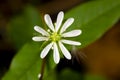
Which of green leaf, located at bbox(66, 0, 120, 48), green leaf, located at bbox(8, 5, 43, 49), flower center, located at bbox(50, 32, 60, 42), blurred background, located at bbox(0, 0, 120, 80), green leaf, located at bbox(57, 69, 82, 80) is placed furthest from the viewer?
blurred background, located at bbox(0, 0, 120, 80)

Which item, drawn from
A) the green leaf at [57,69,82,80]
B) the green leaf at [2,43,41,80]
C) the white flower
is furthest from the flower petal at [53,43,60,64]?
the green leaf at [57,69,82,80]

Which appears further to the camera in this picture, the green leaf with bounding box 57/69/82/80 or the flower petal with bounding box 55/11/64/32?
the green leaf with bounding box 57/69/82/80

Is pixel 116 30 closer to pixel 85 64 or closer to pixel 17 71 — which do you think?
→ pixel 85 64

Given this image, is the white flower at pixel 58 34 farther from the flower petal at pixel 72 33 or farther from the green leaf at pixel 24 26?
the green leaf at pixel 24 26

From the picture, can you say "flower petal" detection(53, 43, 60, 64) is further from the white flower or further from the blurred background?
the blurred background

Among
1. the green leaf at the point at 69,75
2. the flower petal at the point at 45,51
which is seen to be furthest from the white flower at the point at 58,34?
the green leaf at the point at 69,75

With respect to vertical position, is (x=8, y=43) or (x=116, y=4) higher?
(x=8, y=43)

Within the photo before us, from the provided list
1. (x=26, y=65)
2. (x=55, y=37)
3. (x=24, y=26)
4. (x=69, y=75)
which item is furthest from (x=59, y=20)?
(x=24, y=26)

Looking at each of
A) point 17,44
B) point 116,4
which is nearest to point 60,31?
point 116,4
